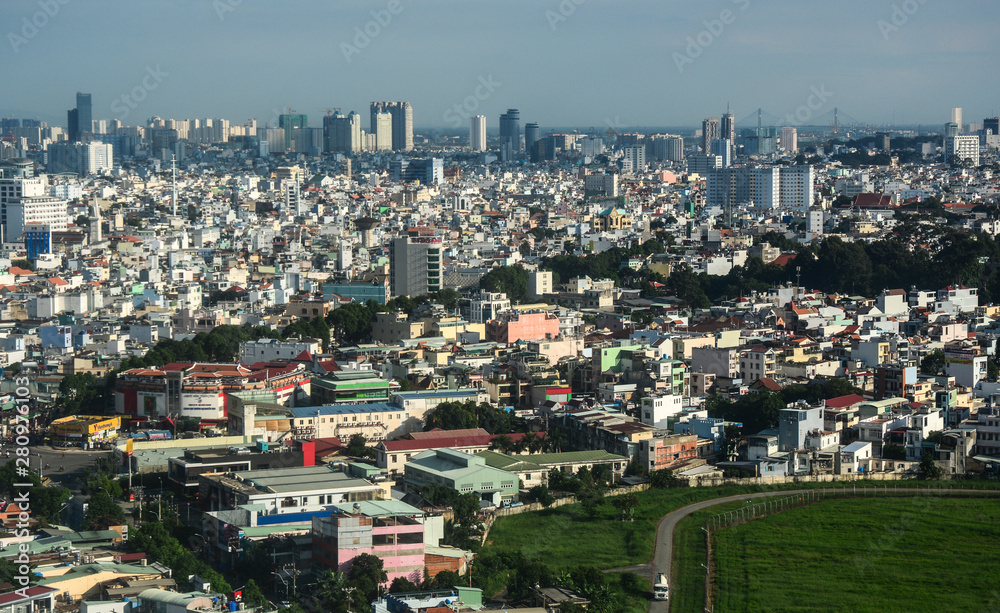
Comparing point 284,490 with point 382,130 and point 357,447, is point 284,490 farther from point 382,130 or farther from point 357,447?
→ point 382,130

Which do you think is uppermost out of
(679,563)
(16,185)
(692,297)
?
(16,185)

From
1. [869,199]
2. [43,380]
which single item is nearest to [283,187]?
[869,199]

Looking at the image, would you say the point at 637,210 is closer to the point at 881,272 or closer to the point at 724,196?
the point at 724,196

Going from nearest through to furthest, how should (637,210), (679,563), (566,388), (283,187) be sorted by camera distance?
(679,563) → (566,388) → (637,210) → (283,187)

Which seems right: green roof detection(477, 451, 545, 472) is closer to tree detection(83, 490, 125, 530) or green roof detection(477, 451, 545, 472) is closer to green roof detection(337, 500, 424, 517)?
green roof detection(337, 500, 424, 517)

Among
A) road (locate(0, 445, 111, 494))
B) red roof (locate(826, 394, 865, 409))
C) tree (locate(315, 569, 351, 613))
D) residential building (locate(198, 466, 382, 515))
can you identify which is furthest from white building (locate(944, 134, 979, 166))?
tree (locate(315, 569, 351, 613))

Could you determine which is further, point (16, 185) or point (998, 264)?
point (16, 185)

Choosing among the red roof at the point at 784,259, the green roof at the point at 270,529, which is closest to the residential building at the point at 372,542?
the green roof at the point at 270,529
